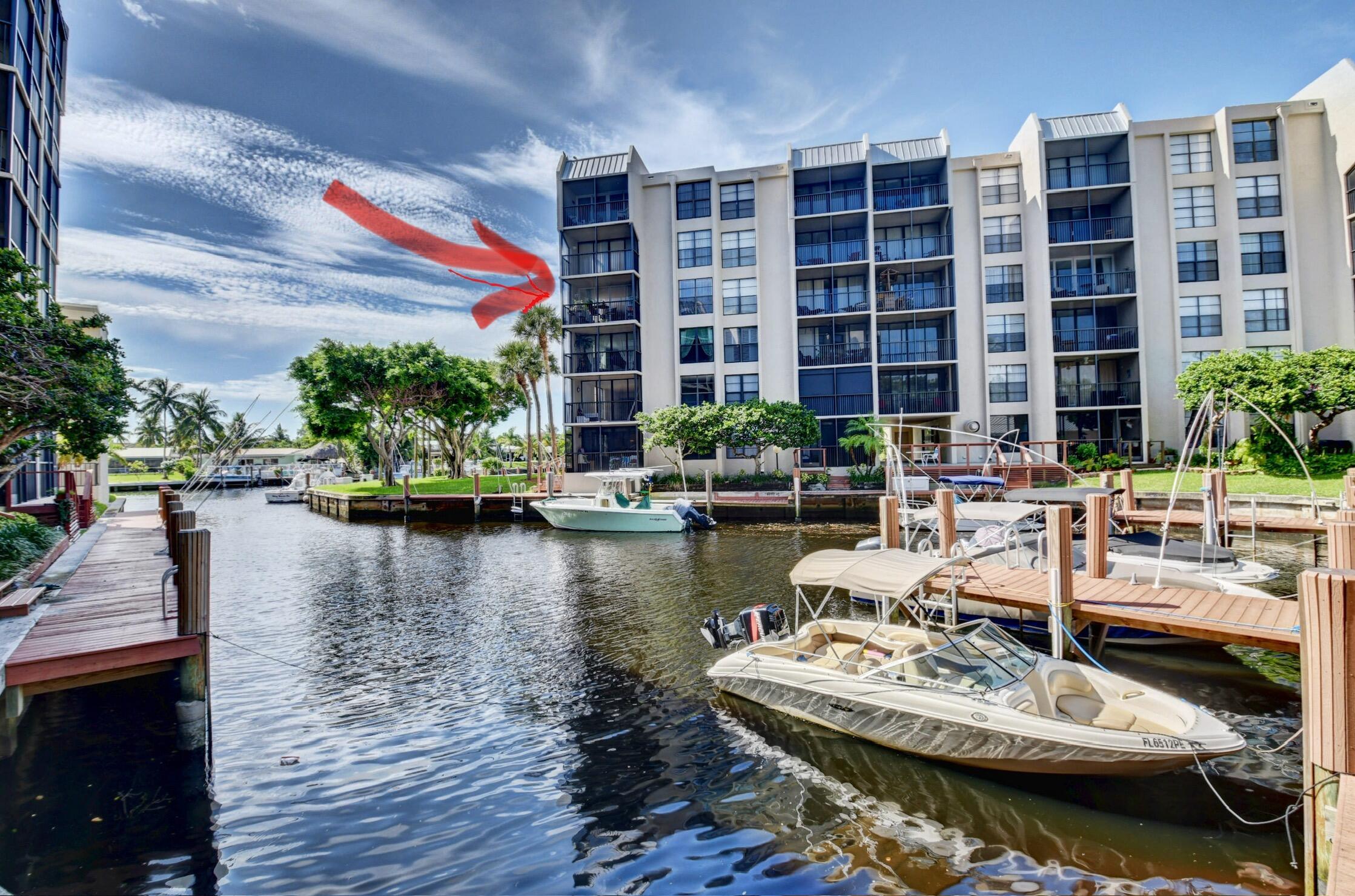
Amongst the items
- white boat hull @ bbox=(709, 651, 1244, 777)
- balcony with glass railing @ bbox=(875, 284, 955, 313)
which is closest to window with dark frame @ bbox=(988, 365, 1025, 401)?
balcony with glass railing @ bbox=(875, 284, 955, 313)

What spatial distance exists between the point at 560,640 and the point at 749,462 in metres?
28.3

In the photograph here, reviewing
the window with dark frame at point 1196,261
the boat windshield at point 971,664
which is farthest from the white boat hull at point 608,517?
the window with dark frame at point 1196,261

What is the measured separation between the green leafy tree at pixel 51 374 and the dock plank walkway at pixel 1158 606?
16533 millimetres

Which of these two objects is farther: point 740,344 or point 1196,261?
point 740,344

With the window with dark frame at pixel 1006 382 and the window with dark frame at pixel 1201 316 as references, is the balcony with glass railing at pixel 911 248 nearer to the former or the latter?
the window with dark frame at pixel 1006 382

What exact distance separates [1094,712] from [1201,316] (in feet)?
125

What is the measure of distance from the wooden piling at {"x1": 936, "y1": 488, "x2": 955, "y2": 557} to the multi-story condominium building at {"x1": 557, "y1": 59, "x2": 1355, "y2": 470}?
17471mm

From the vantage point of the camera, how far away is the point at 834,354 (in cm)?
4000

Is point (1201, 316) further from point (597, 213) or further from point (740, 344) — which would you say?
point (597, 213)

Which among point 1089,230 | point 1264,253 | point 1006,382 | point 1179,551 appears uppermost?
point 1089,230

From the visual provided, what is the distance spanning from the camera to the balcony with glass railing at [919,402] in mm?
38375

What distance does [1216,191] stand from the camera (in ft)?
117

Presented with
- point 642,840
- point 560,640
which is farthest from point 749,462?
point 642,840

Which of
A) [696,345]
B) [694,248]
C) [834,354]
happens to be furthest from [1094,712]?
[694,248]
